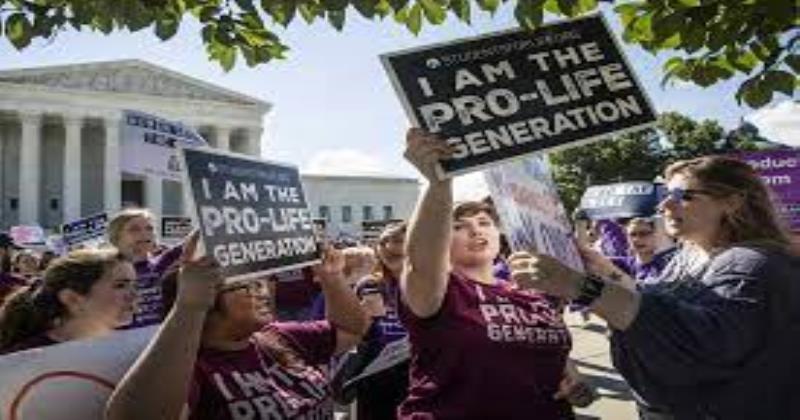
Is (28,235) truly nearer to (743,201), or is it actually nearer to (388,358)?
(388,358)

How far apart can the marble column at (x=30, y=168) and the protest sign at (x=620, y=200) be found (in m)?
58.9

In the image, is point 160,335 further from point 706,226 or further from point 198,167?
point 706,226

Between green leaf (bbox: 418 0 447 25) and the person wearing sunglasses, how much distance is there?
128cm

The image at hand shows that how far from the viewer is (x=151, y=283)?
23.0 ft

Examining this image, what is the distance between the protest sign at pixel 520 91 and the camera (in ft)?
10.7

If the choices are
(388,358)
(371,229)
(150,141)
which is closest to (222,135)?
(371,229)

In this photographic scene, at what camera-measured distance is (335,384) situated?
570 centimetres

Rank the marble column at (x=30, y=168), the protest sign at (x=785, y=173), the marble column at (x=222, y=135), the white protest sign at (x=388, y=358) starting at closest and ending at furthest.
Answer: the white protest sign at (x=388, y=358) < the protest sign at (x=785, y=173) < the marble column at (x=30, y=168) < the marble column at (x=222, y=135)

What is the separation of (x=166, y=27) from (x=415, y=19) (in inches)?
38.5

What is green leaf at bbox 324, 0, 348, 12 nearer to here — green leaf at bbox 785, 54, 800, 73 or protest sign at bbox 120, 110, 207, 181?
green leaf at bbox 785, 54, 800, 73

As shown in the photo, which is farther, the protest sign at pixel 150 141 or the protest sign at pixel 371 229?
the protest sign at pixel 371 229

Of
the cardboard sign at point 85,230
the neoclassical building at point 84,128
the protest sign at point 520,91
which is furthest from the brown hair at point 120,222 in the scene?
the neoclassical building at point 84,128

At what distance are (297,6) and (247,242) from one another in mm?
1032

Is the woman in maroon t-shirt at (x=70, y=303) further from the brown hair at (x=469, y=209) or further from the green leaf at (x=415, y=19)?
the green leaf at (x=415, y=19)
